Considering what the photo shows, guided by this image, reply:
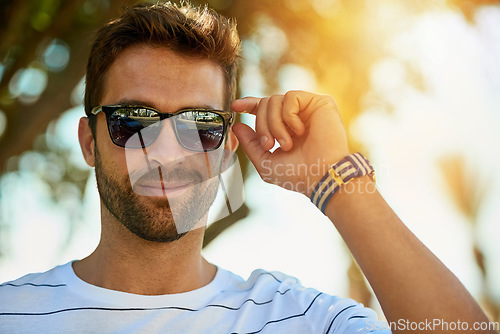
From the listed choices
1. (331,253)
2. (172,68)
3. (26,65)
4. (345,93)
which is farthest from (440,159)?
(26,65)

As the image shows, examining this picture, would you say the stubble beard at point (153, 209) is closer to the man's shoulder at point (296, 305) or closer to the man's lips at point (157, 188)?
the man's lips at point (157, 188)

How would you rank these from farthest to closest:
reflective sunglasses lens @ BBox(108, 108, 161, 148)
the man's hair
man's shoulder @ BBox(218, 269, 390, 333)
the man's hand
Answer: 1. the man's hair
2. reflective sunglasses lens @ BBox(108, 108, 161, 148)
3. man's shoulder @ BBox(218, 269, 390, 333)
4. the man's hand

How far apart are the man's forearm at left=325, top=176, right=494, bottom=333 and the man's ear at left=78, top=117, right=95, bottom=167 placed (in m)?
1.51

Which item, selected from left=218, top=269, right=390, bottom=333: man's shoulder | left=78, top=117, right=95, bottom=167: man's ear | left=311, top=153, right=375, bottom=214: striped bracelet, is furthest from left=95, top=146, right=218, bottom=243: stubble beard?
left=311, top=153, right=375, bottom=214: striped bracelet

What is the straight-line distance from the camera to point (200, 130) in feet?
7.32

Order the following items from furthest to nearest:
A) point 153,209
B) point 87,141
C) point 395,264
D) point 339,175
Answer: point 87,141 → point 153,209 → point 339,175 → point 395,264

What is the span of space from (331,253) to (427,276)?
334cm

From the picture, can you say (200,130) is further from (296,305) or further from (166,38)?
(296,305)

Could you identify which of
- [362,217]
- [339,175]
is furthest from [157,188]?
[362,217]

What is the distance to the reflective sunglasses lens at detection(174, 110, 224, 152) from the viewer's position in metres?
2.21

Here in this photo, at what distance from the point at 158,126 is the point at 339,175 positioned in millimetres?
951

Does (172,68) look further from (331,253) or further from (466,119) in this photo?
(466,119)

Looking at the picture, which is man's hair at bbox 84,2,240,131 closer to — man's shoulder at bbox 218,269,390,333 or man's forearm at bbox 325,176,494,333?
man's shoulder at bbox 218,269,390,333

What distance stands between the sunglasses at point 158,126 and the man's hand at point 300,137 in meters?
0.41
